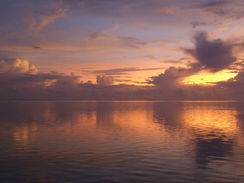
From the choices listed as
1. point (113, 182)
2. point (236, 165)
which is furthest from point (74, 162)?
point (236, 165)

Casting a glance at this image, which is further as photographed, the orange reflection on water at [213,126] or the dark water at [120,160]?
the orange reflection on water at [213,126]

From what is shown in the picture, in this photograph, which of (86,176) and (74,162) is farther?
(74,162)

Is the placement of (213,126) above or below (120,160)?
below

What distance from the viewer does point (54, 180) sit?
2794 centimetres

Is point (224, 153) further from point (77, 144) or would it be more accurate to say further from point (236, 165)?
point (77, 144)

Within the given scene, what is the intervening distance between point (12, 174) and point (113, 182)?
457 inches

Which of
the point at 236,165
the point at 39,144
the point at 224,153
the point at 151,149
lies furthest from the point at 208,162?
the point at 39,144

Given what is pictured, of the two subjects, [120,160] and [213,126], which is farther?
[213,126]

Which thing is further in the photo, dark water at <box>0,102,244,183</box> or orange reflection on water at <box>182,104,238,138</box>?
orange reflection on water at <box>182,104,238,138</box>

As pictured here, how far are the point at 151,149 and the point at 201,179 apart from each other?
15.8 meters

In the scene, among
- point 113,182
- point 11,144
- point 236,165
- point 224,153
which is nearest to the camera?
point 113,182

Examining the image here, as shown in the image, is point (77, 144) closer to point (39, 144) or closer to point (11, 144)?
point (39, 144)

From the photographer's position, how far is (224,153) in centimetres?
4175

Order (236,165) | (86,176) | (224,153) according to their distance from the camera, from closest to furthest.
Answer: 1. (86,176)
2. (236,165)
3. (224,153)
